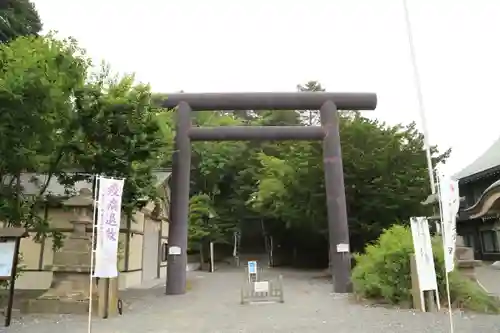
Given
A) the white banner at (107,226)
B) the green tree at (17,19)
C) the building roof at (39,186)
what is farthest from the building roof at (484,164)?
the green tree at (17,19)

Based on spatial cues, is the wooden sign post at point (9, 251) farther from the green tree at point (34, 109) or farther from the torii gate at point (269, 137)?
the torii gate at point (269, 137)

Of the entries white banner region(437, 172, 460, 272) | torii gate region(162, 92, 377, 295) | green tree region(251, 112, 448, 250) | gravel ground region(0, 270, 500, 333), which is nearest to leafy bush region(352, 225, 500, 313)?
gravel ground region(0, 270, 500, 333)

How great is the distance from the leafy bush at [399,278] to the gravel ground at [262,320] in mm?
580

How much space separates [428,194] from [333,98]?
7.01 m

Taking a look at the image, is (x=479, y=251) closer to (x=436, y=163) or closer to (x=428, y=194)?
(x=436, y=163)

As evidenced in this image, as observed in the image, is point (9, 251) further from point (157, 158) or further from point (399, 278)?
point (399, 278)

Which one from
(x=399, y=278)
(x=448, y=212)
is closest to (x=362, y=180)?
(x=399, y=278)

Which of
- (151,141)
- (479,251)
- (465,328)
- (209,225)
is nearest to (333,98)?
(151,141)

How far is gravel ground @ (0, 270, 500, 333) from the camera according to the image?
25.1 feet

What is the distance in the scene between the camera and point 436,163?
23422mm

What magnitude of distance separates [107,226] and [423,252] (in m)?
6.11

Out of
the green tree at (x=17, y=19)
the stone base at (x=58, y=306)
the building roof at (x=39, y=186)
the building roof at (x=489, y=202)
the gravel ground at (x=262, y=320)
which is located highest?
the green tree at (x=17, y=19)

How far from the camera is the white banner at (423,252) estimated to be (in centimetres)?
835

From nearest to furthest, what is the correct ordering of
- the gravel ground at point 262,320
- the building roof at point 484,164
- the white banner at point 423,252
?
the gravel ground at point 262,320, the white banner at point 423,252, the building roof at point 484,164
